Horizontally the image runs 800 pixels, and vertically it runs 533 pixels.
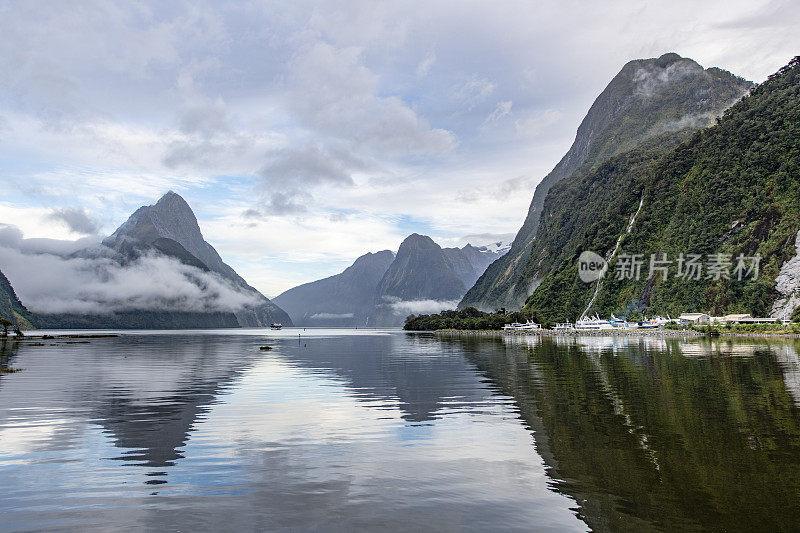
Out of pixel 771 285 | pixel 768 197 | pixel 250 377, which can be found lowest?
pixel 250 377

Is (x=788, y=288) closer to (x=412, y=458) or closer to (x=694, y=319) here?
(x=694, y=319)

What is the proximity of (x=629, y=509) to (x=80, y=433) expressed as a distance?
87.6ft

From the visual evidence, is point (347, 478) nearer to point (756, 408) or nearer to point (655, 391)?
point (756, 408)

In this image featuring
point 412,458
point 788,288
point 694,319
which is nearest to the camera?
point 412,458

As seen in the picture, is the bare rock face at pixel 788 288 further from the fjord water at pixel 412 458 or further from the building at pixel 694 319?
the fjord water at pixel 412 458

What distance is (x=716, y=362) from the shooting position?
206ft

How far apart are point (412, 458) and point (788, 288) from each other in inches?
6964

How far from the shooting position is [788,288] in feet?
514

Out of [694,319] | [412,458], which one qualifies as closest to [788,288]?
[694,319]

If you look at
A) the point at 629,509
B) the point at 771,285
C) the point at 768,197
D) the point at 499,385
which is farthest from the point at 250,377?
the point at 768,197

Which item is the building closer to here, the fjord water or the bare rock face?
the bare rock face

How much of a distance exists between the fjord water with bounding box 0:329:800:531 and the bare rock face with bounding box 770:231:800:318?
132 meters

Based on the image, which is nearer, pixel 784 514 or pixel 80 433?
pixel 784 514

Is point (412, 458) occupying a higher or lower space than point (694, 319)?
lower
